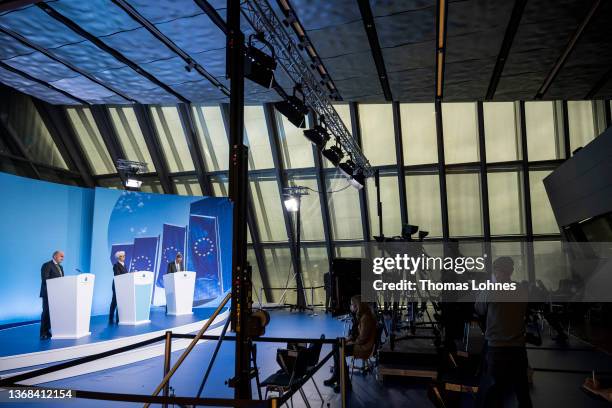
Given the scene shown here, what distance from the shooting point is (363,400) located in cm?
400

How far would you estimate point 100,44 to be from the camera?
5504 millimetres

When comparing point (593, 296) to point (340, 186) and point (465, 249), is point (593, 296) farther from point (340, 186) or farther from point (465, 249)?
point (340, 186)

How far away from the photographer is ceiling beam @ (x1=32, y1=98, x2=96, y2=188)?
10.9 m

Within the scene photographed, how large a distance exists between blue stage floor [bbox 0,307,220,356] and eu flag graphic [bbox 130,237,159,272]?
3.46 ft

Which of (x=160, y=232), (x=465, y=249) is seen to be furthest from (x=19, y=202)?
(x=465, y=249)

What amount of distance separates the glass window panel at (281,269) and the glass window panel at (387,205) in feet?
7.98

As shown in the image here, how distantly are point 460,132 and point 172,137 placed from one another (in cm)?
721

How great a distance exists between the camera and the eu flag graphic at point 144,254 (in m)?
8.65

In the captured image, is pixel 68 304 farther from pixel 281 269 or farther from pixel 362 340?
pixel 281 269

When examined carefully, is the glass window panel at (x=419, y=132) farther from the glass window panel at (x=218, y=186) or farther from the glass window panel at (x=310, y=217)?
the glass window panel at (x=218, y=186)

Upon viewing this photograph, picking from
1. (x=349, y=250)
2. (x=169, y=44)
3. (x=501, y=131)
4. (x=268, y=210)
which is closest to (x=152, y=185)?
(x=268, y=210)

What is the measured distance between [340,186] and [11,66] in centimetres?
701

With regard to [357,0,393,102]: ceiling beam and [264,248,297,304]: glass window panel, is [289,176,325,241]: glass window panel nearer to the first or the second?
[264,248,297,304]: glass window panel
